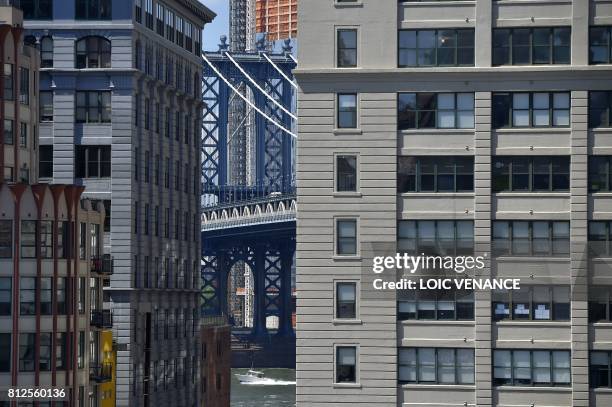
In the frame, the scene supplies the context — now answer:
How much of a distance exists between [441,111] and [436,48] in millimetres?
2520

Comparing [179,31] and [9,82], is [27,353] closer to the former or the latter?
[9,82]

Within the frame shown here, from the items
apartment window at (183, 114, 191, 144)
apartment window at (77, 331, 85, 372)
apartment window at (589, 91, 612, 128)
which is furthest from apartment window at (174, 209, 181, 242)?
apartment window at (589, 91, 612, 128)

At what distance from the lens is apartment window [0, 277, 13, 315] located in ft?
362

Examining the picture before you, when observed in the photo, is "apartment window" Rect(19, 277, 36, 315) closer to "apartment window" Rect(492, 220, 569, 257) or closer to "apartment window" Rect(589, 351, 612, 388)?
"apartment window" Rect(492, 220, 569, 257)

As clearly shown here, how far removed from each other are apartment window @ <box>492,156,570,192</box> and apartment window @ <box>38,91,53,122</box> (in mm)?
49530

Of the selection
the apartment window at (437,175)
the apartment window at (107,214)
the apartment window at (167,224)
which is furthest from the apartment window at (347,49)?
the apartment window at (167,224)

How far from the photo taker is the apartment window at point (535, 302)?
289ft

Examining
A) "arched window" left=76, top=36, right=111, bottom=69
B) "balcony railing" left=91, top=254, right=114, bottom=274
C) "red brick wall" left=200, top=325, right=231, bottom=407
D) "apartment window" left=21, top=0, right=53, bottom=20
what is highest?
"apartment window" left=21, top=0, right=53, bottom=20

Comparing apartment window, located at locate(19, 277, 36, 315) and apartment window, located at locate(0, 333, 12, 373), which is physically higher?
apartment window, located at locate(19, 277, 36, 315)

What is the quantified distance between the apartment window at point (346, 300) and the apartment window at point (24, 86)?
35.3 metres

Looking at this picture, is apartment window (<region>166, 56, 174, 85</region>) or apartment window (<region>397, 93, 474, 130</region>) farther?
apartment window (<region>166, 56, 174, 85</region>)

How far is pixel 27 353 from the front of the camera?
110875 mm

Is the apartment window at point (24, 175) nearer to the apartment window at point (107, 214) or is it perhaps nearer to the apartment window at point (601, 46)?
the apartment window at point (107, 214)

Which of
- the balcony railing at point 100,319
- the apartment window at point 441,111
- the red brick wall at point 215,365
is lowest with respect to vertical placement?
the red brick wall at point 215,365
